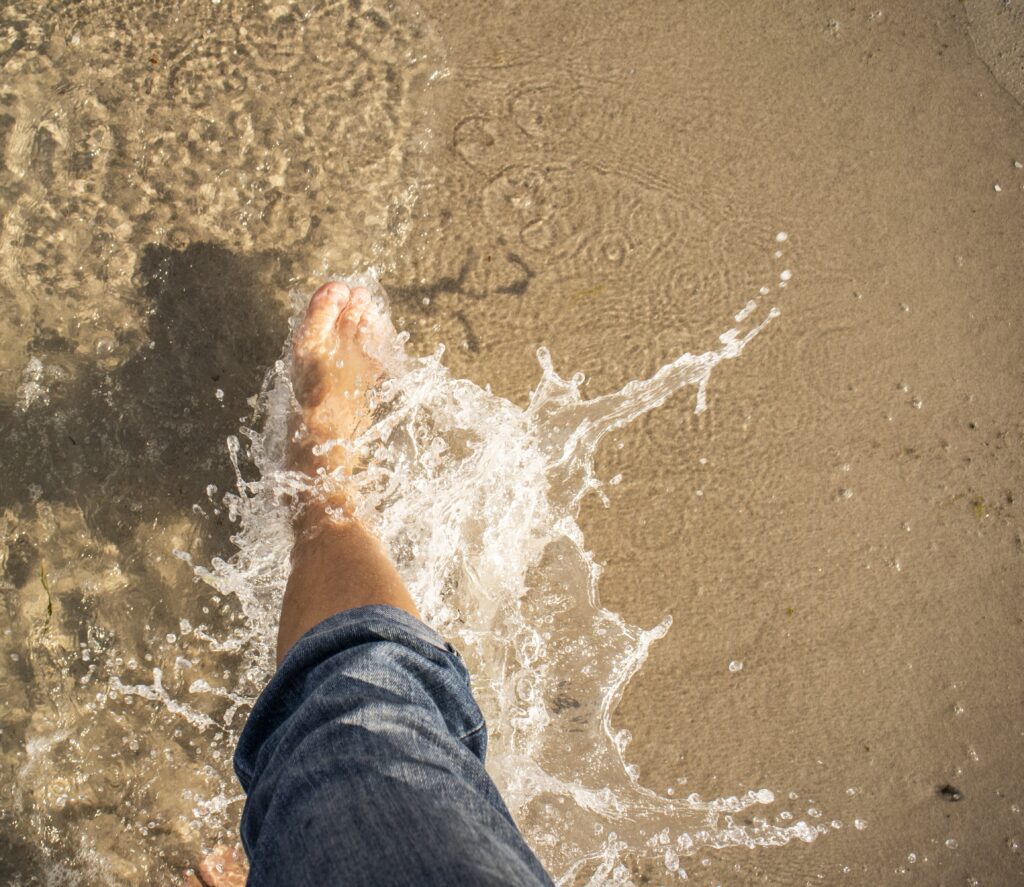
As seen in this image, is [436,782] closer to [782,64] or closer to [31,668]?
[31,668]

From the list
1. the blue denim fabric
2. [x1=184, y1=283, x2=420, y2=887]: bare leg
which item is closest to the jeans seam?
the blue denim fabric

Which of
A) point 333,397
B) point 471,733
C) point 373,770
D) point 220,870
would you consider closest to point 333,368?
point 333,397

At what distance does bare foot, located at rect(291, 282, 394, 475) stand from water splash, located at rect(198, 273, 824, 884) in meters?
0.03

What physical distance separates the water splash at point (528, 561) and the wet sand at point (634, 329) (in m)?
0.05

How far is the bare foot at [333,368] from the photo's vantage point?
6.25 feet

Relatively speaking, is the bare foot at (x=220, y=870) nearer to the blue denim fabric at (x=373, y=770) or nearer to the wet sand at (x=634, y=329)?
the wet sand at (x=634, y=329)

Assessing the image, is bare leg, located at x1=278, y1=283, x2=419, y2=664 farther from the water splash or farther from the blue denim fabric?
the blue denim fabric

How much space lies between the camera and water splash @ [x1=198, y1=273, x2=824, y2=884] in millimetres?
1942

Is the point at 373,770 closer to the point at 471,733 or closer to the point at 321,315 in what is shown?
the point at 471,733

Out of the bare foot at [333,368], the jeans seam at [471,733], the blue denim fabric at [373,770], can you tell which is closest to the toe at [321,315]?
the bare foot at [333,368]

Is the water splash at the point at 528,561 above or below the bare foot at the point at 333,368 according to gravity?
below

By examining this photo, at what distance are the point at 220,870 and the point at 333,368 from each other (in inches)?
49.6

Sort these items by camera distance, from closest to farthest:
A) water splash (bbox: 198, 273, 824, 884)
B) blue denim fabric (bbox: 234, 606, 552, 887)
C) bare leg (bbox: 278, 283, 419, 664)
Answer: blue denim fabric (bbox: 234, 606, 552, 887) < bare leg (bbox: 278, 283, 419, 664) < water splash (bbox: 198, 273, 824, 884)

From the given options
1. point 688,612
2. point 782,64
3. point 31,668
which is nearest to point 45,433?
point 31,668
